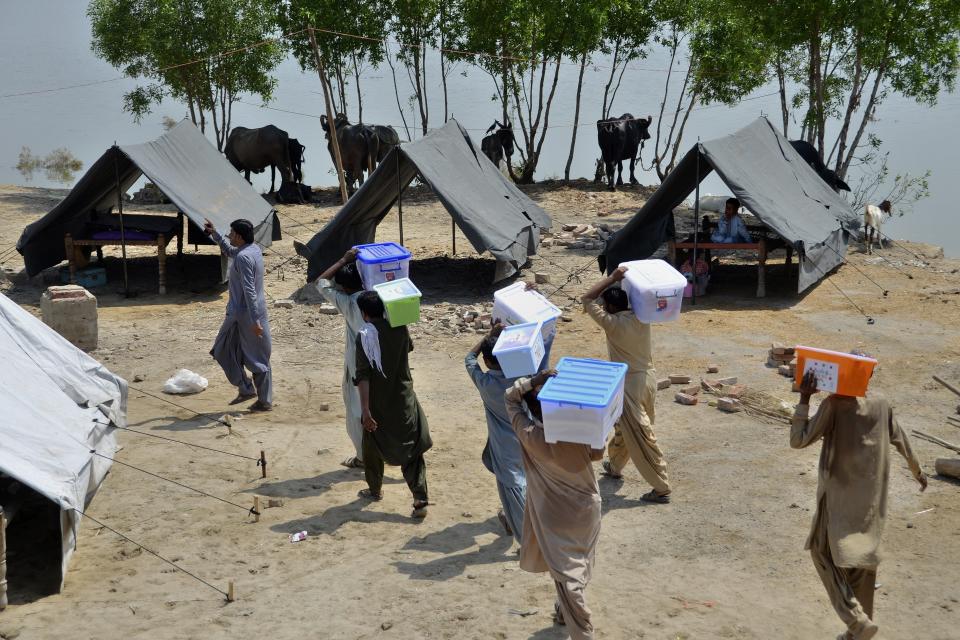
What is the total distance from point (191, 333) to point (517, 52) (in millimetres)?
11185

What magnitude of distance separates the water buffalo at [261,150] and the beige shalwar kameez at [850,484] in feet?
49.5

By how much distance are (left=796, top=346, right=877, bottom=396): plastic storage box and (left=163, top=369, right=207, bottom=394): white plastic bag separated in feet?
17.0

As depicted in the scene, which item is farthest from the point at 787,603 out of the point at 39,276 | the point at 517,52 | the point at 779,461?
the point at 517,52

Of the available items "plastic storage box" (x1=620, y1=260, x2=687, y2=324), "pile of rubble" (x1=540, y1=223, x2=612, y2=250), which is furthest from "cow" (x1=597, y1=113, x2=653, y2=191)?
"plastic storage box" (x1=620, y1=260, x2=687, y2=324)

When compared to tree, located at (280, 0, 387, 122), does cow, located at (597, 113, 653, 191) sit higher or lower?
lower

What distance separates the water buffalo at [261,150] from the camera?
60.4ft

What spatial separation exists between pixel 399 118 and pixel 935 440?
3696 cm

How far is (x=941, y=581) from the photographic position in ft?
15.2

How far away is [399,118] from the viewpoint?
4153 centimetres

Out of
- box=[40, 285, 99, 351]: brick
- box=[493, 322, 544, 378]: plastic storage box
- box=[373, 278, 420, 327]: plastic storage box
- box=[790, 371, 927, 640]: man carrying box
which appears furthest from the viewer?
box=[40, 285, 99, 351]: brick

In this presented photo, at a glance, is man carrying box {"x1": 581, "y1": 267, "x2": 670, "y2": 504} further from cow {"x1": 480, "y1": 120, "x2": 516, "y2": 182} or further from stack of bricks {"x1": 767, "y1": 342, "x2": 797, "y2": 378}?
cow {"x1": 480, "y1": 120, "x2": 516, "y2": 182}

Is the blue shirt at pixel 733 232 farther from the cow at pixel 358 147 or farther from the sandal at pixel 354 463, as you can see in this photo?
the cow at pixel 358 147

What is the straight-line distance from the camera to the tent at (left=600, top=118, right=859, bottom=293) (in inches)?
416

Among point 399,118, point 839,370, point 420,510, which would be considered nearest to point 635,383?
point 420,510
